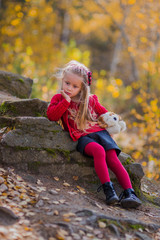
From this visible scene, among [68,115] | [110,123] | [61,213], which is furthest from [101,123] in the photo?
[61,213]

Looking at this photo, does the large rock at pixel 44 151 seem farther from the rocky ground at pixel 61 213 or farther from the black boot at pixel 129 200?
the black boot at pixel 129 200

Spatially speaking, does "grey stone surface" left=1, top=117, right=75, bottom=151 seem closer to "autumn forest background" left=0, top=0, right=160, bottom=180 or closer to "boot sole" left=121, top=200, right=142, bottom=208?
"autumn forest background" left=0, top=0, right=160, bottom=180

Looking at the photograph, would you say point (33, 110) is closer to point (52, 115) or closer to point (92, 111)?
point (52, 115)

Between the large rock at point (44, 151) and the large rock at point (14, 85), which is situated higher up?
the large rock at point (14, 85)

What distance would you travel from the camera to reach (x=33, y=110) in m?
3.53

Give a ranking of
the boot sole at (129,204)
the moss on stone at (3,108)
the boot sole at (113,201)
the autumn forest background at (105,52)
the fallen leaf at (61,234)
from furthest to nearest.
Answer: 1. the autumn forest background at (105,52)
2. the moss on stone at (3,108)
3. the boot sole at (129,204)
4. the boot sole at (113,201)
5. the fallen leaf at (61,234)

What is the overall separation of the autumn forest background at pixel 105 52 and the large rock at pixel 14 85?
1.60 feet

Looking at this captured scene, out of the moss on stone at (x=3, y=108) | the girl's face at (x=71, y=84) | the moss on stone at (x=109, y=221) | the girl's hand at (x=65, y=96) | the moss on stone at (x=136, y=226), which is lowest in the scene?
the moss on stone at (x=136, y=226)

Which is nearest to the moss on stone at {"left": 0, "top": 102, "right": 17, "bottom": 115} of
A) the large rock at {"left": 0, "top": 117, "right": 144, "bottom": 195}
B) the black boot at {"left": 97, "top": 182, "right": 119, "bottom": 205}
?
the large rock at {"left": 0, "top": 117, "right": 144, "bottom": 195}

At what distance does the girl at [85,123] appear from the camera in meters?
2.83

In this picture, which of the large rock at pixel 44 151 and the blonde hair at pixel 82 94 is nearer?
the large rock at pixel 44 151

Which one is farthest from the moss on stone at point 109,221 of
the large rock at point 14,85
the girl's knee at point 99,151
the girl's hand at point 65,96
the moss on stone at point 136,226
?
the large rock at point 14,85

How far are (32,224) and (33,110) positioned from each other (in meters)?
1.79

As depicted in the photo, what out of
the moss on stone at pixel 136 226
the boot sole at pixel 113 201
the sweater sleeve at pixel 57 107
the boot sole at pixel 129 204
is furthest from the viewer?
the sweater sleeve at pixel 57 107
